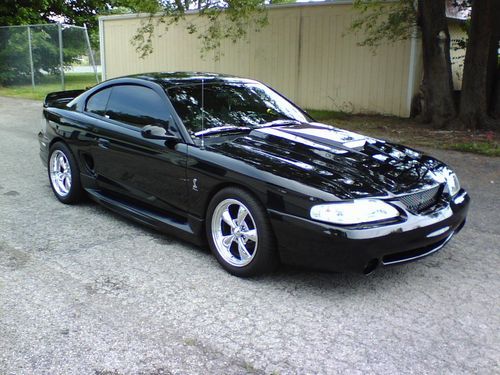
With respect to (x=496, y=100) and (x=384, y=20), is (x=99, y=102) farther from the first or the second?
(x=384, y=20)

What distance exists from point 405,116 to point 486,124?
8.34 ft

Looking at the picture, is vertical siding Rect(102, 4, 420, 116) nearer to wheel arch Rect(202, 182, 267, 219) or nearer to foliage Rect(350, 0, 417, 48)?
foliage Rect(350, 0, 417, 48)

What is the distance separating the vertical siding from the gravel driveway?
7874mm

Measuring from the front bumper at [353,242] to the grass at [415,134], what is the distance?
17.0ft

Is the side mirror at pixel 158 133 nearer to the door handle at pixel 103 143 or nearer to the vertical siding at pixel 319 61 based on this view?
the door handle at pixel 103 143

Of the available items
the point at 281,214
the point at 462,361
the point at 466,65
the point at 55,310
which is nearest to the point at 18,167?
the point at 55,310

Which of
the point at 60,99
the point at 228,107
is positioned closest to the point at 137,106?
the point at 228,107

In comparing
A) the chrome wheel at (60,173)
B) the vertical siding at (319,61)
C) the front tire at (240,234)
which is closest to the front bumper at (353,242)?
the front tire at (240,234)

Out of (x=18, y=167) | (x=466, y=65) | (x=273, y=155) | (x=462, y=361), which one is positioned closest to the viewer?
(x=462, y=361)

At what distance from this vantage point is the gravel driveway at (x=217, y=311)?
9.49 ft

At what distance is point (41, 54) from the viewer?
1883 cm

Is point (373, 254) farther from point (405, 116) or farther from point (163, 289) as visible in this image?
point (405, 116)

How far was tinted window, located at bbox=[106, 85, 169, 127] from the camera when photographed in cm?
468

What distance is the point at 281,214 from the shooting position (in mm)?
3596
